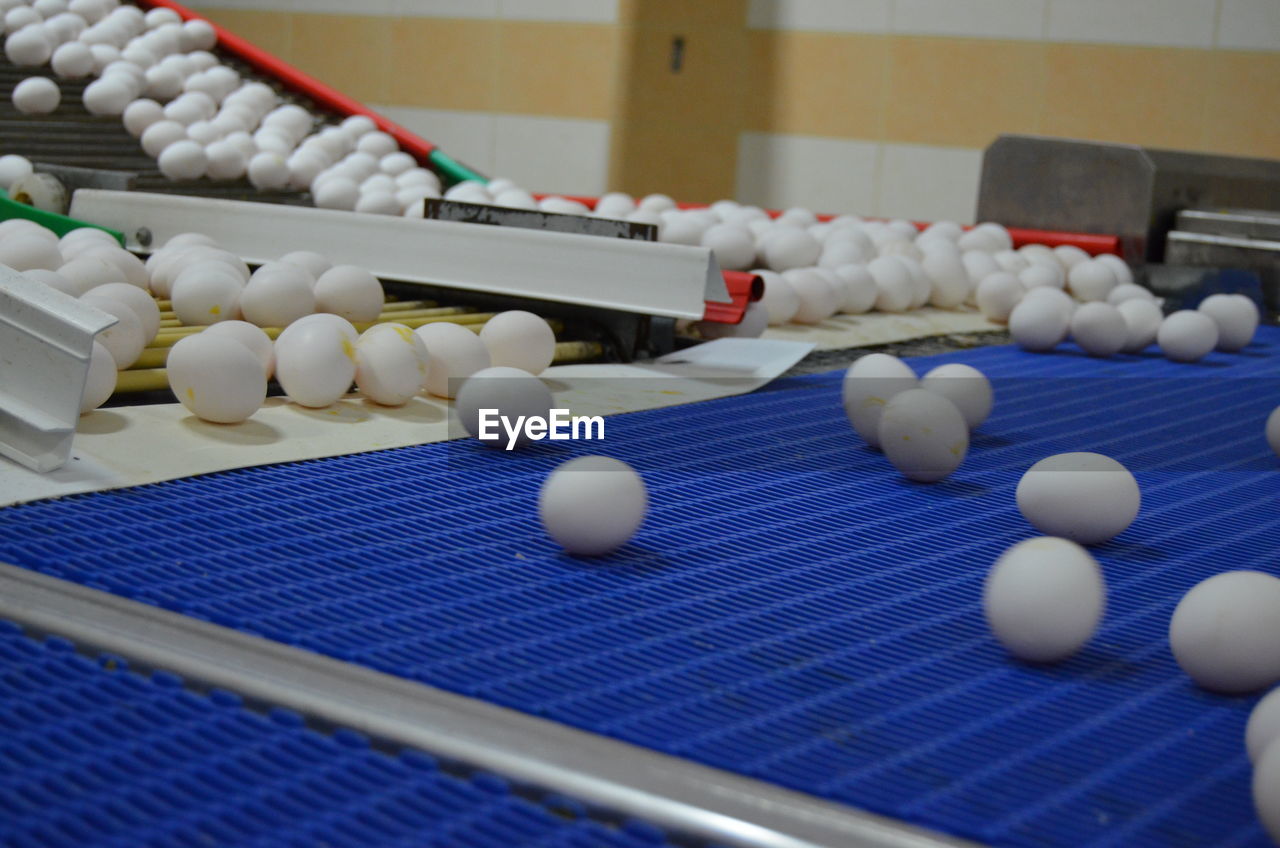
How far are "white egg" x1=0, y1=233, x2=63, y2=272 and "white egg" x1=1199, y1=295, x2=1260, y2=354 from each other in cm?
283

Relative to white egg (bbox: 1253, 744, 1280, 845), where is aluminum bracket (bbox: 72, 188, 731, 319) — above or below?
above

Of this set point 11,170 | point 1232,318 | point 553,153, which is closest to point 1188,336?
point 1232,318

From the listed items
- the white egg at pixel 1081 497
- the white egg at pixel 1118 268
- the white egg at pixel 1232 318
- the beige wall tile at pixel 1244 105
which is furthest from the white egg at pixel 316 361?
the beige wall tile at pixel 1244 105

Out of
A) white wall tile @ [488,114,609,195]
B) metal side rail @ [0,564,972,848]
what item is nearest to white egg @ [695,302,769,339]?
metal side rail @ [0,564,972,848]

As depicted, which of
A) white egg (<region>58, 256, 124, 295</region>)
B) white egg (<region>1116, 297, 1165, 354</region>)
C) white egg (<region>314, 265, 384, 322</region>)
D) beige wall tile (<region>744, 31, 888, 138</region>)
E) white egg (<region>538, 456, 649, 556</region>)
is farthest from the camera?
beige wall tile (<region>744, 31, 888, 138</region>)

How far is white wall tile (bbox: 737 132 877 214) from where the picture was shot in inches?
250

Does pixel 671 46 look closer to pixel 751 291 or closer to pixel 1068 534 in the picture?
pixel 751 291

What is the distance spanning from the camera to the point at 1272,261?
4.07 m

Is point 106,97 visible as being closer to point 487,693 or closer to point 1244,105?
point 487,693

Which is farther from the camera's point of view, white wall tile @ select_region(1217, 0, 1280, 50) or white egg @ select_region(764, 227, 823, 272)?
white wall tile @ select_region(1217, 0, 1280, 50)

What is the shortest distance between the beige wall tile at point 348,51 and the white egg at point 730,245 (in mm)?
4520

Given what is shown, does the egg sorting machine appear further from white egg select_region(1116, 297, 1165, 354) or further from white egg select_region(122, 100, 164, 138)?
white egg select_region(122, 100, 164, 138)

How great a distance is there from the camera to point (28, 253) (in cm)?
238

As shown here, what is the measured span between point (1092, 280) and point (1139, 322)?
562 mm
